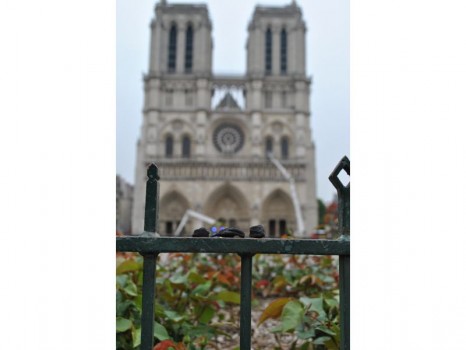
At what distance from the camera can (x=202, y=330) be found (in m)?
1.61

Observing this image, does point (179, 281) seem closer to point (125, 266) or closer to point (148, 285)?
point (125, 266)

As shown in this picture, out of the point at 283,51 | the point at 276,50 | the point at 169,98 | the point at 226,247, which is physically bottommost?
the point at 226,247

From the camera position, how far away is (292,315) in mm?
1375

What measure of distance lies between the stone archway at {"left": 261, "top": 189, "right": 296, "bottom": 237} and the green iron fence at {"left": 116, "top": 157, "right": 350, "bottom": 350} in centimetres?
2306

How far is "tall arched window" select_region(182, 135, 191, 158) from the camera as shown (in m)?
25.0

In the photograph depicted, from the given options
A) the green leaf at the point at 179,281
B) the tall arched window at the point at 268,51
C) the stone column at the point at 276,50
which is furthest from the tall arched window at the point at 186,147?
the green leaf at the point at 179,281

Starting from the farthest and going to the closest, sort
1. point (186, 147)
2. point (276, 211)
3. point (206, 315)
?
point (186, 147)
point (276, 211)
point (206, 315)

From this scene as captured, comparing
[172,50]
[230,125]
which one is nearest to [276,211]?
[230,125]

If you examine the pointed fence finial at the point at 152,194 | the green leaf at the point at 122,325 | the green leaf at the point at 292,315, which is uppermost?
the pointed fence finial at the point at 152,194

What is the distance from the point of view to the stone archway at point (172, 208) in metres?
23.7

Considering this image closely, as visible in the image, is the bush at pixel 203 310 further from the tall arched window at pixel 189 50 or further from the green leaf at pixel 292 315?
the tall arched window at pixel 189 50

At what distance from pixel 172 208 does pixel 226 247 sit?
23.6 meters

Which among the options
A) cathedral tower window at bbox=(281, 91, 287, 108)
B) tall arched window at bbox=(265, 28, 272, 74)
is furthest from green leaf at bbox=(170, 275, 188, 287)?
tall arched window at bbox=(265, 28, 272, 74)

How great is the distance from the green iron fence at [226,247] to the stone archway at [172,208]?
23.0 meters
